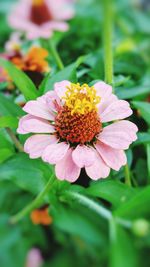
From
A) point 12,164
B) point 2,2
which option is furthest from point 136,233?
point 2,2

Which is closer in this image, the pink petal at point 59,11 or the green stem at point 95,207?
the green stem at point 95,207

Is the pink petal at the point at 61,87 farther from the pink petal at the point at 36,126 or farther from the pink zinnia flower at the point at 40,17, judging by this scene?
the pink zinnia flower at the point at 40,17

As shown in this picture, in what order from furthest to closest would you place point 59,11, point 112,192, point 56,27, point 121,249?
point 59,11 < point 56,27 < point 112,192 < point 121,249

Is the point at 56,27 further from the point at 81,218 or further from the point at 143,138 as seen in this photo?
the point at 81,218

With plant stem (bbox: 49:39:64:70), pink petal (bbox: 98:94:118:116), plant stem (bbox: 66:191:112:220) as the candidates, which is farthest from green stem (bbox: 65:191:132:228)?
plant stem (bbox: 49:39:64:70)

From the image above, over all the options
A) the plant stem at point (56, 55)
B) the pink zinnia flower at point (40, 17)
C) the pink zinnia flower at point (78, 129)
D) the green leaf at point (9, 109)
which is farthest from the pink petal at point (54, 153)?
the pink zinnia flower at point (40, 17)

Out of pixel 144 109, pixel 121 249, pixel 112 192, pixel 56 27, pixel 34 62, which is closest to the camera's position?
pixel 121 249

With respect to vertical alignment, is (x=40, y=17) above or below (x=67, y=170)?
above

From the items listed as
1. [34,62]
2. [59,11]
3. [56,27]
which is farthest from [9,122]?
[59,11]

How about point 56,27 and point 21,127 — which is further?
point 56,27
